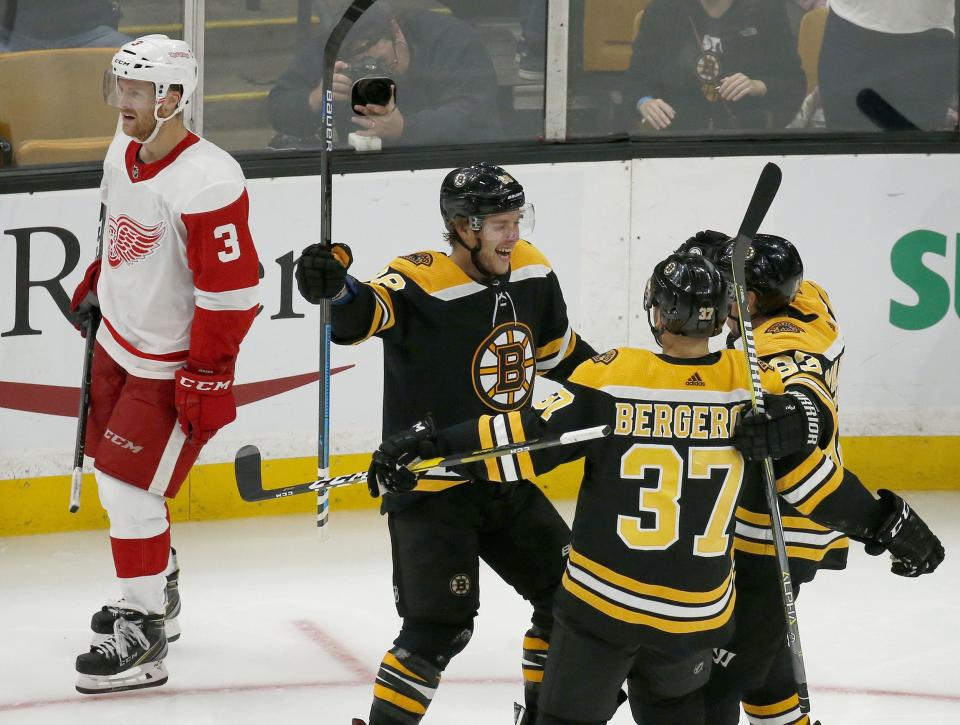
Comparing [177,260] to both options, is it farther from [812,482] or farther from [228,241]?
[812,482]

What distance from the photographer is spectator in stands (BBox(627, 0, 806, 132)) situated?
5496 mm

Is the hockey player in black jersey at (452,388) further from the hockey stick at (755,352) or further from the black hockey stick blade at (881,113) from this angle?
the black hockey stick blade at (881,113)

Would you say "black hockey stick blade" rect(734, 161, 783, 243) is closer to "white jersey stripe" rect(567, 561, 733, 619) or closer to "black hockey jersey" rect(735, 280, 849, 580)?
"black hockey jersey" rect(735, 280, 849, 580)

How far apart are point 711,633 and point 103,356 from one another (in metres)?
1.78

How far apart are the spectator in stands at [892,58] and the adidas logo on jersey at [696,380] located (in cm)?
324

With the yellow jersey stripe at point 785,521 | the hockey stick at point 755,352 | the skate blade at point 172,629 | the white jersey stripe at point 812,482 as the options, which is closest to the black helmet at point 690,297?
the hockey stick at point 755,352

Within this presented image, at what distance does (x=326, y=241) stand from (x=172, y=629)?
142 cm

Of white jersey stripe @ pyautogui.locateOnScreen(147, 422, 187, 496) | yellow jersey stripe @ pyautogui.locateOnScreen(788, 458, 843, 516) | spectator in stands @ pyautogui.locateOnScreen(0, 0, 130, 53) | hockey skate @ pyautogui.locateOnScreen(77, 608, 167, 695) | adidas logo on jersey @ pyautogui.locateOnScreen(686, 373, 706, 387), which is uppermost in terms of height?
spectator in stands @ pyautogui.locateOnScreen(0, 0, 130, 53)

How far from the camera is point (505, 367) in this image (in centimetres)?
321

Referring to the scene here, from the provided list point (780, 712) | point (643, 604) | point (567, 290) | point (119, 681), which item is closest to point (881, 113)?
point (567, 290)

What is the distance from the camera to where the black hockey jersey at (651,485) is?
258cm

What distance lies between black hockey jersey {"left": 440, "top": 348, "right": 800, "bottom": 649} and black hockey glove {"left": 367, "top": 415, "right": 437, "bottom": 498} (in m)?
0.14

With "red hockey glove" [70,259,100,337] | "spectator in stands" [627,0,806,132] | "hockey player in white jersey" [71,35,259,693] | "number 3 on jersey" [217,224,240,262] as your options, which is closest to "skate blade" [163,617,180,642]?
"hockey player in white jersey" [71,35,259,693]

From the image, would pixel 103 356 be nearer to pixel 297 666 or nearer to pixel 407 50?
pixel 297 666
